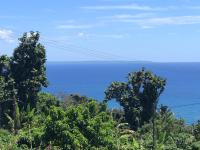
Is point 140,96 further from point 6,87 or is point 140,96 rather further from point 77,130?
point 77,130

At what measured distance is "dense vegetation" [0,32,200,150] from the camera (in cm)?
2552

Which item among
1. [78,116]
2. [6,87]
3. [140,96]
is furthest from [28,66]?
[78,116]

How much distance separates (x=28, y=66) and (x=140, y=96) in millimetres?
11252

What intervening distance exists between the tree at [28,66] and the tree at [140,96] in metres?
9.19

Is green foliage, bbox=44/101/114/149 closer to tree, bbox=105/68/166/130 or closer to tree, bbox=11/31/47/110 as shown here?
tree, bbox=11/31/47/110

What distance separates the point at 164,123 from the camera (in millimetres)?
41969

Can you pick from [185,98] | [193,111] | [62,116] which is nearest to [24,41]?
[62,116]

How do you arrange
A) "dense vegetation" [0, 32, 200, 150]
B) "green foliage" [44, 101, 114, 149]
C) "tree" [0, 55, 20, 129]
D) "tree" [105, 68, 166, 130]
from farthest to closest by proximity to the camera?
1. "tree" [105, 68, 166, 130]
2. "tree" [0, 55, 20, 129]
3. "dense vegetation" [0, 32, 200, 150]
4. "green foliage" [44, 101, 114, 149]

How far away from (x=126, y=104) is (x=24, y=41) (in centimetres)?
1152

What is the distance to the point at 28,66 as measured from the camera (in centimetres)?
3991

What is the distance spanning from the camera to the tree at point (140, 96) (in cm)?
4506

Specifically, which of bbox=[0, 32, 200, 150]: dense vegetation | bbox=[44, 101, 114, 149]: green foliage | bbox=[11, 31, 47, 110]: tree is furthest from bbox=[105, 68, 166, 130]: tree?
bbox=[44, 101, 114, 149]: green foliage

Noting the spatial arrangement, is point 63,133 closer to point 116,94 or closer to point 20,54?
point 20,54

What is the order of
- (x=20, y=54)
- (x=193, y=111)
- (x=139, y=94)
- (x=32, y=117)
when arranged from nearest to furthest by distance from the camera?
(x=32, y=117) < (x=20, y=54) < (x=139, y=94) < (x=193, y=111)
